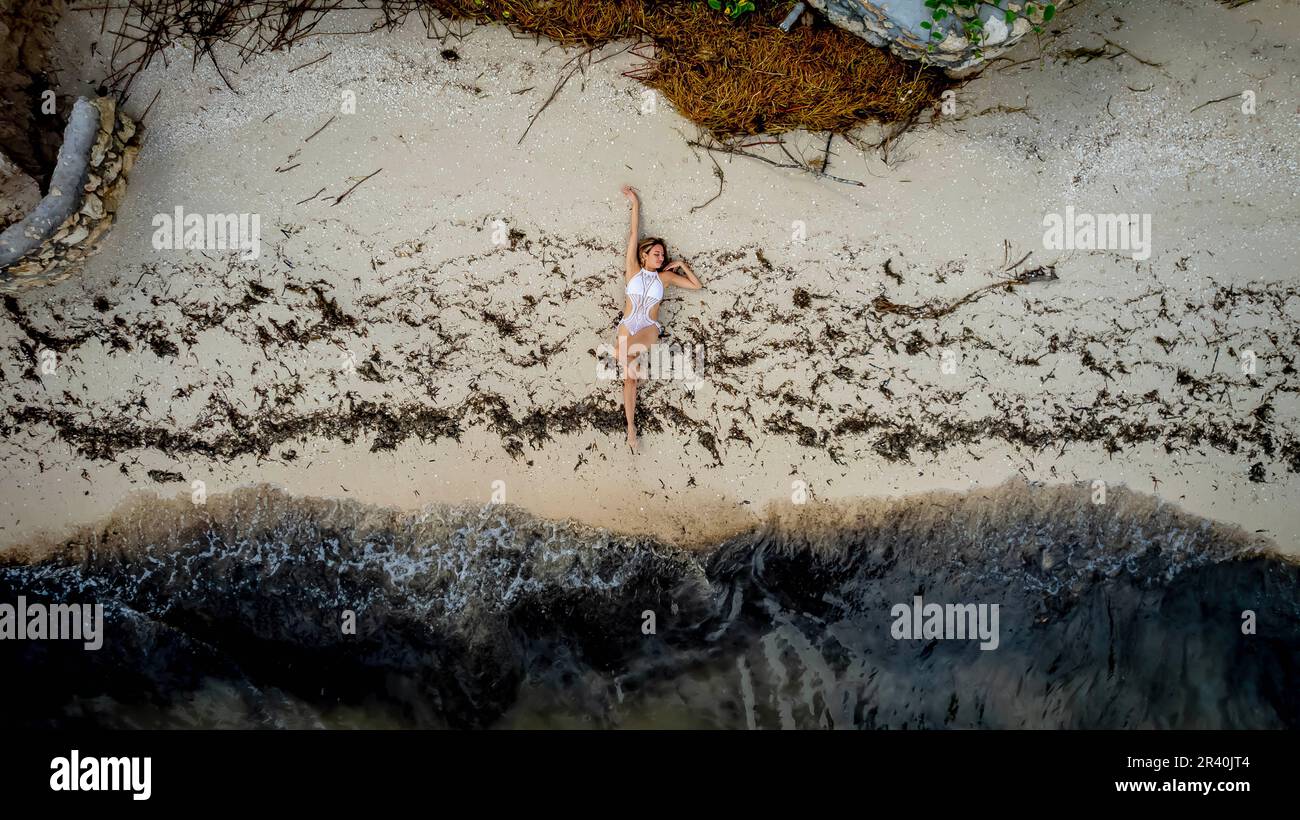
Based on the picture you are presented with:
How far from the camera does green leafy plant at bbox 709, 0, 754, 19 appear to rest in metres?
4.29

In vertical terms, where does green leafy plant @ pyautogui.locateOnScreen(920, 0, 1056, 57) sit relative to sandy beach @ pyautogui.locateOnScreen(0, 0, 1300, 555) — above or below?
above

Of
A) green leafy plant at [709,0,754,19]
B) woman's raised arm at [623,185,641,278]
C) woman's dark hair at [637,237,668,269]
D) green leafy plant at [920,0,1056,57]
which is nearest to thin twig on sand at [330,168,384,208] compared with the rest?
woman's raised arm at [623,185,641,278]

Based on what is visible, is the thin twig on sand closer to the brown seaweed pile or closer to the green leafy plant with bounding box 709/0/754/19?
the brown seaweed pile

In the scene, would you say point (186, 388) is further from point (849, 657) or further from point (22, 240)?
point (849, 657)

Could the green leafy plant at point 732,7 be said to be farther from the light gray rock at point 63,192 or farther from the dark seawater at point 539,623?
the light gray rock at point 63,192

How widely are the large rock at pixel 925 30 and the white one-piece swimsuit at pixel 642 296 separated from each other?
188 centimetres

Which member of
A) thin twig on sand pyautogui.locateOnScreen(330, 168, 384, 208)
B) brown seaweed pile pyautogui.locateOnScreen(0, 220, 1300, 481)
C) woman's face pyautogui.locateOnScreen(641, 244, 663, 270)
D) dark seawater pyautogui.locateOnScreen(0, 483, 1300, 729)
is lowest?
dark seawater pyautogui.locateOnScreen(0, 483, 1300, 729)

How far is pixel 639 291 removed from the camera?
4445 mm

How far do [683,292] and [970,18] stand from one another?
2.19 meters

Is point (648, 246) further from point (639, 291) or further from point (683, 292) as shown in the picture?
point (683, 292)

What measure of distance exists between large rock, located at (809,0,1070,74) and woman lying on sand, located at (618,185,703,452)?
1.63 meters

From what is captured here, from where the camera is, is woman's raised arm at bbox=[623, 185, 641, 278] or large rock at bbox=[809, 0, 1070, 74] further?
woman's raised arm at bbox=[623, 185, 641, 278]

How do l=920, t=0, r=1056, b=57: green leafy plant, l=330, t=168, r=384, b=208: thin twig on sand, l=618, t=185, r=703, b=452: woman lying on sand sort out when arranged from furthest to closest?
l=330, t=168, r=384, b=208: thin twig on sand, l=618, t=185, r=703, b=452: woman lying on sand, l=920, t=0, r=1056, b=57: green leafy plant

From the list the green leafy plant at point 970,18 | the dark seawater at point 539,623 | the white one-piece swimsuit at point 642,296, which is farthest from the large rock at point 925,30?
the dark seawater at point 539,623
